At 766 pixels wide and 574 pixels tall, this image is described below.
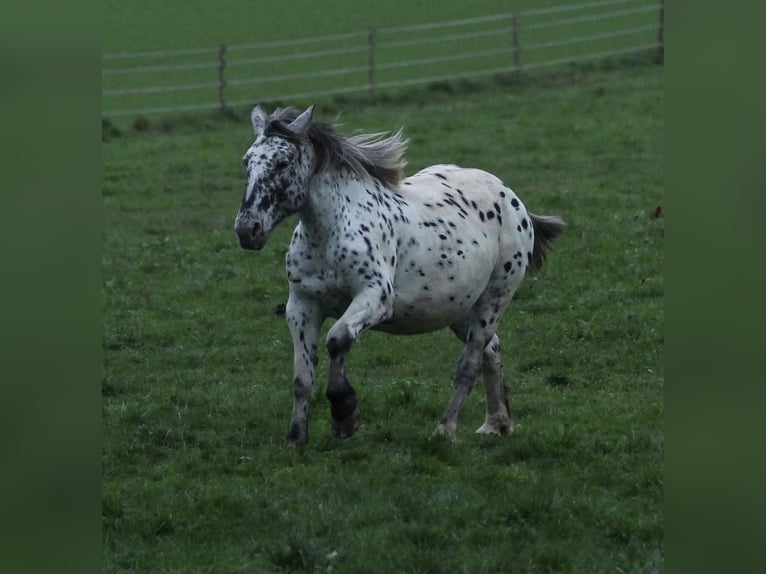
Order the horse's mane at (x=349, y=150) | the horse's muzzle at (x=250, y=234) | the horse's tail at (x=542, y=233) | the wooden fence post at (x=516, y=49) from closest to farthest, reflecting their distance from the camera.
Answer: the horse's muzzle at (x=250, y=234), the horse's mane at (x=349, y=150), the horse's tail at (x=542, y=233), the wooden fence post at (x=516, y=49)

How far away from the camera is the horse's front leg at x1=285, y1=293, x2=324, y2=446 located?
7.24 m

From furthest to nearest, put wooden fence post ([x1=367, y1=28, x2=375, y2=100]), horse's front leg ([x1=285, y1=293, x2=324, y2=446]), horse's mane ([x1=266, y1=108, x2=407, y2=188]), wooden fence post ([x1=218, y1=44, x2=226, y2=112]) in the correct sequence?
wooden fence post ([x1=367, y1=28, x2=375, y2=100]), wooden fence post ([x1=218, y1=44, x2=226, y2=112]), horse's front leg ([x1=285, y1=293, x2=324, y2=446]), horse's mane ([x1=266, y1=108, x2=407, y2=188])

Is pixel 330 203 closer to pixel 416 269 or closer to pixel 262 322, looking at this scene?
pixel 416 269

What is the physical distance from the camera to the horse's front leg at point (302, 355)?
7.24m

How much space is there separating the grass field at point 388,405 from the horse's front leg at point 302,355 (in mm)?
148

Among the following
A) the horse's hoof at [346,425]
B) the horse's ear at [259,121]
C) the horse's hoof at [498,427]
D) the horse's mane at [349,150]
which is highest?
the horse's ear at [259,121]

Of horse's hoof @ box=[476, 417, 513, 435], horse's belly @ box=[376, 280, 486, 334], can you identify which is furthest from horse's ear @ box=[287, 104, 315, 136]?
horse's hoof @ box=[476, 417, 513, 435]

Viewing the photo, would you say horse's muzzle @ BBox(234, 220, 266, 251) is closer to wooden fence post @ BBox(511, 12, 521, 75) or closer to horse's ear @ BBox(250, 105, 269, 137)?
horse's ear @ BBox(250, 105, 269, 137)

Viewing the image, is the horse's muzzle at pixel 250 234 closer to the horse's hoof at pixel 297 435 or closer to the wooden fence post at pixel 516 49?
the horse's hoof at pixel 297 435

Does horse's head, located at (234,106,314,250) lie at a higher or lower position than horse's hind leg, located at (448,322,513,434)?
higher

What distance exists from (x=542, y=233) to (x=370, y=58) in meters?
16.0

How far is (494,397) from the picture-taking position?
25.7 feet

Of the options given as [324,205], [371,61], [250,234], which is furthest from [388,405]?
[371,61]

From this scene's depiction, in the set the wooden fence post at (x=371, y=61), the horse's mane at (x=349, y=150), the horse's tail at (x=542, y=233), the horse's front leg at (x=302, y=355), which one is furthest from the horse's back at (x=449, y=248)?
the wooden fence post at (x=371, y=61)
